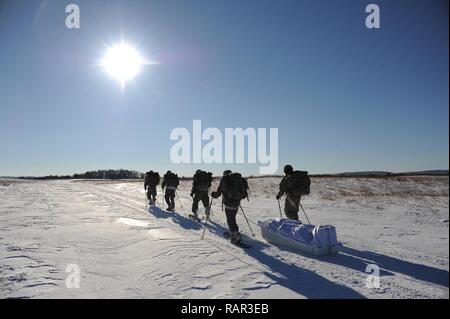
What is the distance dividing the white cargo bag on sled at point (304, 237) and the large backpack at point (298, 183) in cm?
143

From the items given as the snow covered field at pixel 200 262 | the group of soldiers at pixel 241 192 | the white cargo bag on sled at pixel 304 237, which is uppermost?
the group of soldiers at pixel 241 192

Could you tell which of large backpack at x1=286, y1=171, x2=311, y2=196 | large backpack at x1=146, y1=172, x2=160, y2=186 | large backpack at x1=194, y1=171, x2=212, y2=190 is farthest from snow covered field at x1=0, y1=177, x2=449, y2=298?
large backpack at x1=146, y1=172, x2=160, y2=186

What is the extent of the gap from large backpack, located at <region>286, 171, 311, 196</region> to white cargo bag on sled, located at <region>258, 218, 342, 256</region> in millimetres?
1426

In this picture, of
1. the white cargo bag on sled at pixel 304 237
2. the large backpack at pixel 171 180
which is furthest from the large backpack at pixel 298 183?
the large backpack at pixel 171 180

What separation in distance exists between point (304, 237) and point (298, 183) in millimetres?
2626

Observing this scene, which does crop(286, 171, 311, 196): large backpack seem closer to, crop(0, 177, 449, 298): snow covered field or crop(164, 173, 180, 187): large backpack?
crop(0, 177, 449, 298): snow covered field

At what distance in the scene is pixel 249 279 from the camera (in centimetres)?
566

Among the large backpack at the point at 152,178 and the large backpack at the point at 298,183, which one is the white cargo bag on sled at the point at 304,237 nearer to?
the large backpack at the point at 298,183

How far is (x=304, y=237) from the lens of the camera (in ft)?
24.8

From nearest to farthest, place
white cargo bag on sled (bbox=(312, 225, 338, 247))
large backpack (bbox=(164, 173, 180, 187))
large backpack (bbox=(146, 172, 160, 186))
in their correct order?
white cargo bag on sled (bbox=(312, 225, 338, 247))
large backpack (bbox=(164, 173, 180, 187))
large backpack (bbox=(146, 172, 160, 186))

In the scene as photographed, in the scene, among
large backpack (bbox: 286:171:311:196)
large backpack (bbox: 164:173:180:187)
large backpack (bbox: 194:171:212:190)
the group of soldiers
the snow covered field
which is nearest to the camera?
the snow covered field

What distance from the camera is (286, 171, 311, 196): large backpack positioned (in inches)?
388

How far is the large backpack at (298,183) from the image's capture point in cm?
985
